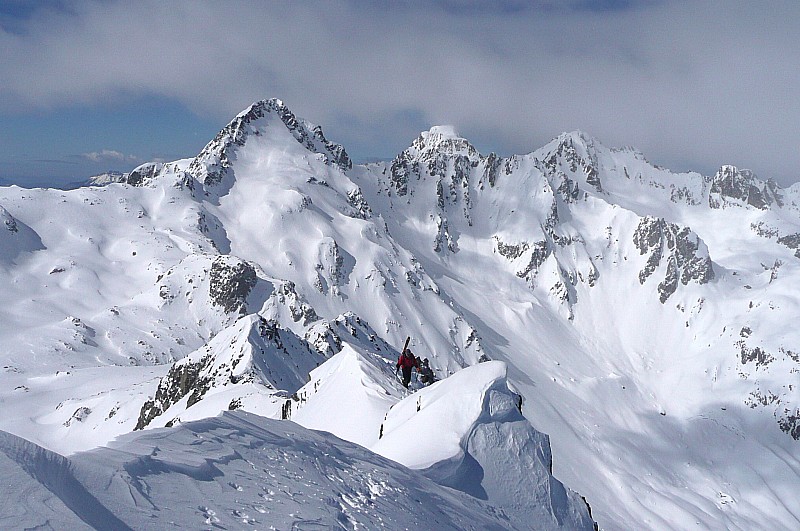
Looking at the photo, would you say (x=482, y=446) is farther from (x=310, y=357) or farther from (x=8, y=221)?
(x=8, y=221)

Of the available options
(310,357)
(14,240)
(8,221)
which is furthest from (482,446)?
(8,221)

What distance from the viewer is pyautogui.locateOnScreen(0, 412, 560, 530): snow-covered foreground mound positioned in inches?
232

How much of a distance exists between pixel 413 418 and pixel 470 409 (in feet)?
7.63

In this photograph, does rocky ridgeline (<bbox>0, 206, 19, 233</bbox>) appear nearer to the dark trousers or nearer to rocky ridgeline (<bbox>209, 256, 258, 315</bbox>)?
rocky ridgeline (<bbox>209, 256, 258, 315</bbox>)

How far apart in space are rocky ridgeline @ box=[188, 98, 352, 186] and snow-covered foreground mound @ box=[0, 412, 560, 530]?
157482 millimetres

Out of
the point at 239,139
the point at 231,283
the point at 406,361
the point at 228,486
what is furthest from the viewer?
the point at 239,139

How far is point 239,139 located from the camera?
578 feet

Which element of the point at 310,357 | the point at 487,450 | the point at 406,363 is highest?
the point at 487,450

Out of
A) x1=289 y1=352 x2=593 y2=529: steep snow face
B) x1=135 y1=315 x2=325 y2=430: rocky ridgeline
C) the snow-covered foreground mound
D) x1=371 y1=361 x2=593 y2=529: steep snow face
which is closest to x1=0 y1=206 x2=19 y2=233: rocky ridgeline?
x1=135 y1=315 x2=325 y2=430: rocky ridgeline

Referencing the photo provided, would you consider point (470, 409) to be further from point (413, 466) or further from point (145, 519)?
point (145, 519)

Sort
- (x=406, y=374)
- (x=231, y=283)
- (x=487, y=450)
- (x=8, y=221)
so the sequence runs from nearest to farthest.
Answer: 1. (x=487, y=450)
2. (x=406, y=374)
3. (x=231, y=283)
4. (x=8, y=221)

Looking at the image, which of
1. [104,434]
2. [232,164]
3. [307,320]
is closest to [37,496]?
[104,434]

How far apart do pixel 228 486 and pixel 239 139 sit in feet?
601

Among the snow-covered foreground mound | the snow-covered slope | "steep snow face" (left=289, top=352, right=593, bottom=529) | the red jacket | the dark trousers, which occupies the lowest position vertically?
the snow-covered slope
